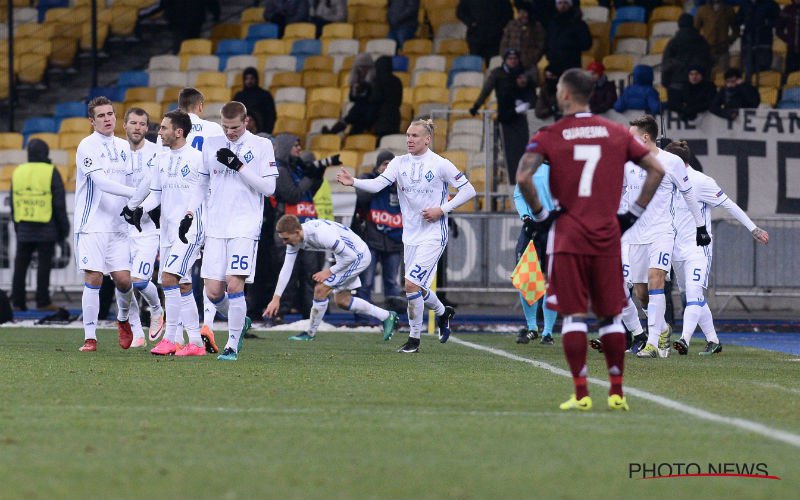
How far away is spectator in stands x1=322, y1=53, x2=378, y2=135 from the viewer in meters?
22.8

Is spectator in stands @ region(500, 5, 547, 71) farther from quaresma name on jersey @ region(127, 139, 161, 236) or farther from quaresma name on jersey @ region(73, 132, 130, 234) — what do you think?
quaresma name on jersey @ region(73, 132, 130, 234)

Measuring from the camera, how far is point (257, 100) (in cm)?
2230

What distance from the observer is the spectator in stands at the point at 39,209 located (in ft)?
63.0

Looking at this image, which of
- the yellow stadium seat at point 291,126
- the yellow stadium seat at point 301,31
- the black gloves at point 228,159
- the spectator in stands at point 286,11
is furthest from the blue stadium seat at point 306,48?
the black gloves at point 228,159

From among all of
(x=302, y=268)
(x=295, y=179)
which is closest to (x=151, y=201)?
(x=295, y=179)

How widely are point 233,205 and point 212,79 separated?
14.7 metres

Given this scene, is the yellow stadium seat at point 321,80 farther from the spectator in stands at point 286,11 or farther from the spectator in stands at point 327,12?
the spectator in stands at point 286,11

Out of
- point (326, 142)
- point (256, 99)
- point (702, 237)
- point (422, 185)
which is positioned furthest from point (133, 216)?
point (326, 142)

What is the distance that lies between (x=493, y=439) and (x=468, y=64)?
18.8 meters

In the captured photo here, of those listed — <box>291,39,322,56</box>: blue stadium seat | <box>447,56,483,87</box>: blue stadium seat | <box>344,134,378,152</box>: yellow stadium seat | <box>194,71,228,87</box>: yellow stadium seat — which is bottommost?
<box>344,134,378,152</box>: yellow stadium seat

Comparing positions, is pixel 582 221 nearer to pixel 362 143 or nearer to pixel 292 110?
pixel 362 143

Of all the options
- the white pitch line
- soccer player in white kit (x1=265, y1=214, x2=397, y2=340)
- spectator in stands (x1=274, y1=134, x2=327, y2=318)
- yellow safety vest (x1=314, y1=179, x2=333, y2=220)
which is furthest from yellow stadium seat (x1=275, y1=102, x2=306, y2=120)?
the white pitch line

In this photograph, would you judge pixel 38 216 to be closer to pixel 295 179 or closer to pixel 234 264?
pixel 295 179

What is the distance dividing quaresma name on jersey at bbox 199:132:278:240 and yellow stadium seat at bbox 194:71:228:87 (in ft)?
47.2
